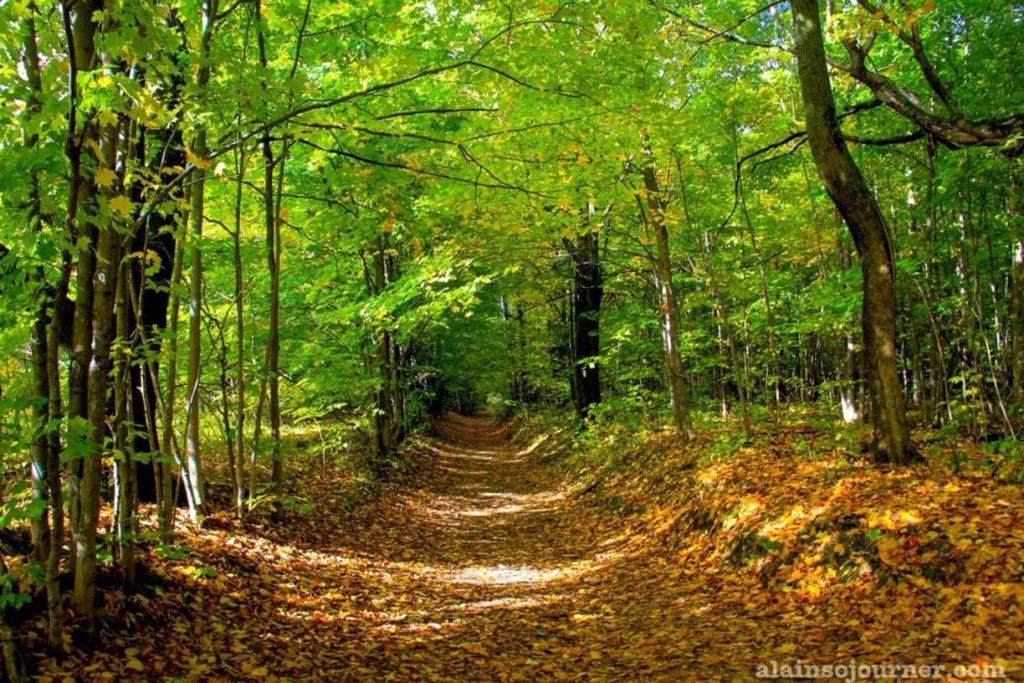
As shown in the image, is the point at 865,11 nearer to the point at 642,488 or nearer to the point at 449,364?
the point at 642,488

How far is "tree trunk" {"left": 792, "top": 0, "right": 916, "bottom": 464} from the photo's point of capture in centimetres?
587

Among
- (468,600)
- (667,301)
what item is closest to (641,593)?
(468,600)

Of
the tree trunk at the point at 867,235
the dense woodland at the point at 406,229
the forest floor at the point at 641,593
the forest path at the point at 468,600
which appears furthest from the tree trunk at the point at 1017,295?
the forest path at the point at 468,600

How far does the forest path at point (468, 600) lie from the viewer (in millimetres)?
4230

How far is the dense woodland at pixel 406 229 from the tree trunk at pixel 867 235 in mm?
28

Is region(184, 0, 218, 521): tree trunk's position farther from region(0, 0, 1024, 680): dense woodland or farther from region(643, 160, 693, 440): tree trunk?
region(643, 160, 693, 440): tree trunk

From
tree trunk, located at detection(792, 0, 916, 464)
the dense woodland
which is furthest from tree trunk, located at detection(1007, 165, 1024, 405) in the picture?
tree trunk, located at detection(792, 0, 916, 464)

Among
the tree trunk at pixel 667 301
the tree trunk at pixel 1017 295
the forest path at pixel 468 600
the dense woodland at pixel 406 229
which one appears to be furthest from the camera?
the tree trunk at pixel 667 301

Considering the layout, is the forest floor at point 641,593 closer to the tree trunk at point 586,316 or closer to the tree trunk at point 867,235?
the tree trunk at point 867,235

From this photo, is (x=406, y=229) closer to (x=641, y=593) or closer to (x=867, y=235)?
(x=641, y=593)

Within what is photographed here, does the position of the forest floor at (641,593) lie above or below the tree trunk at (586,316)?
below

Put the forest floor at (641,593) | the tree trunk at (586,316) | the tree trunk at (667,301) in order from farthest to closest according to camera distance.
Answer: the tree trunk at (586,316)
the tree trunk at (667,301)
the forest floor at (641,593)

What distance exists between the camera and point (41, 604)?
3.76m

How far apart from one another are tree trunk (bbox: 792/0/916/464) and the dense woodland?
0.09 ft
